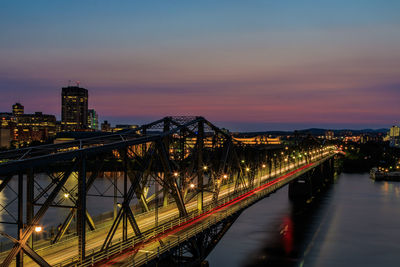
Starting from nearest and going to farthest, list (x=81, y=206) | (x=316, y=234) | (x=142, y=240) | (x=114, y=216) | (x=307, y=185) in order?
(x=81, y=206)
(x=142, y=240)
(x=114, y=216)
(x=316, y=234)
(x=307, y=185)

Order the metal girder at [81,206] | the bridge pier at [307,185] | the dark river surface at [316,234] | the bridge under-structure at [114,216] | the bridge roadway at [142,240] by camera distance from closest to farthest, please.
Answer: the bridge under-structure at [114,216], the metal girder at [81,206], the bridge roadway at [142,240], the dark river surface at [316,234], the bridge pier at [307,185]

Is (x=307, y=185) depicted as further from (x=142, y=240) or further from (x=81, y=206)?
(x=81, y=206)

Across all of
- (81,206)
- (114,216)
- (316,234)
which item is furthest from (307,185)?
(81,206)

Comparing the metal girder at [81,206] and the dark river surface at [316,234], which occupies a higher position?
the metal girder at [81,206]

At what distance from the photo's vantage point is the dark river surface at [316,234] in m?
55.4

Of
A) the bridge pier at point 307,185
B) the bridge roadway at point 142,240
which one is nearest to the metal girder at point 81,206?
the bridge roadway at point 142,240

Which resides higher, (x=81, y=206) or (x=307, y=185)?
(x=81, y=206)

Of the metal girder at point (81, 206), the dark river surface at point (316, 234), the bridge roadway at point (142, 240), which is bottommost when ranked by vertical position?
the dark river surface at point (316, 234)

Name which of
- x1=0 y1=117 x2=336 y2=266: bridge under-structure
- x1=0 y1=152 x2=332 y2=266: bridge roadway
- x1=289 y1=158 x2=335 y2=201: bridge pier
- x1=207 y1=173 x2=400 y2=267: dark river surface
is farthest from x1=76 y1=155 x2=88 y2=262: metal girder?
x1=289 y1=158 x2=335 y2=201: bridge pier

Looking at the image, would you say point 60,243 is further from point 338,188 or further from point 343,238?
point 338,188

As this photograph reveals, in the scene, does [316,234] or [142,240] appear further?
[316,234]

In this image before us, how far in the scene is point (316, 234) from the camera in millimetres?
70875

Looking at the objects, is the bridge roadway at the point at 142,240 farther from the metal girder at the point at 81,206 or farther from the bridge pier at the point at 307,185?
the bridge pier at the point at 307,185

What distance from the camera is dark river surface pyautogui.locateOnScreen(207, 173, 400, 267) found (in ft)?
182
